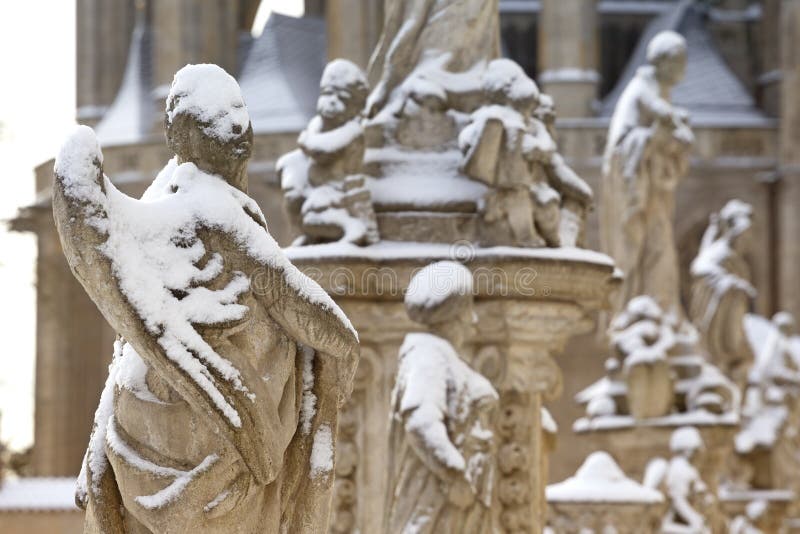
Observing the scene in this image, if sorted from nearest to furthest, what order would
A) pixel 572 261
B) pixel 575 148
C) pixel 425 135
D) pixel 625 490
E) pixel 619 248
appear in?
1. pixel 572 261
2. pixel 425 135
3. pixel 625 490
4. pixel 619 248
5. pixel 575 148

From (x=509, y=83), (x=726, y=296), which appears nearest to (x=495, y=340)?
(x=509, y=83)

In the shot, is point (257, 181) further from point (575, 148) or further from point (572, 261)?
point (572, 261)

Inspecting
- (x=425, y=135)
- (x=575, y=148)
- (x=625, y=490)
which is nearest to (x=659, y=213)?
(x=625, y=490)

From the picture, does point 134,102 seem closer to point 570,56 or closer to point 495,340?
point 570,56

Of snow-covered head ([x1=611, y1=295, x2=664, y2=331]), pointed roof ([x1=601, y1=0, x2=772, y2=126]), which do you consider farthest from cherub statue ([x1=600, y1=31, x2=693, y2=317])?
pointed roof ([x1=601, y1=0, x2=772, y2=126])

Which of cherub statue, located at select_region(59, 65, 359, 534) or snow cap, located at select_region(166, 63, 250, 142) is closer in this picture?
cherub statue, located at select_region(59, 65, 359, 534)

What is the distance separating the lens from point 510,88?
9.38 metres

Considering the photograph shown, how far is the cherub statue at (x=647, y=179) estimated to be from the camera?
15047 millimetres

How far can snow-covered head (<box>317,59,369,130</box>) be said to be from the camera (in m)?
9.41

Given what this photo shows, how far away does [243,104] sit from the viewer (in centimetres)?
559

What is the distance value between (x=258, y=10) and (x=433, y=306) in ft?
111

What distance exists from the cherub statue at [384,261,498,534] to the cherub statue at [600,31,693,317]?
733 centimetres

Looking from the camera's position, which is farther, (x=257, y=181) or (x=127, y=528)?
(x=257, y=181)

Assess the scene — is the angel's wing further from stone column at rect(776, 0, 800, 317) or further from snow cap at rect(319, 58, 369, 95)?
stone column at rect(776, 0, 800, 317)
